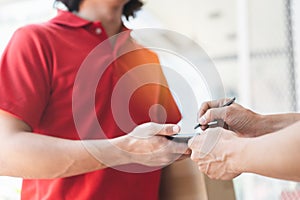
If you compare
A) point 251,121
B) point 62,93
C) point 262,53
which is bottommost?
point 262,53

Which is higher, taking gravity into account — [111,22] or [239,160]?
[111,22]

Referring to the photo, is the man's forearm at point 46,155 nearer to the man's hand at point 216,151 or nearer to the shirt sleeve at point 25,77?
the shirt sleeve at point 25,77

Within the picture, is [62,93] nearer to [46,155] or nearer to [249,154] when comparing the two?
[46,155]

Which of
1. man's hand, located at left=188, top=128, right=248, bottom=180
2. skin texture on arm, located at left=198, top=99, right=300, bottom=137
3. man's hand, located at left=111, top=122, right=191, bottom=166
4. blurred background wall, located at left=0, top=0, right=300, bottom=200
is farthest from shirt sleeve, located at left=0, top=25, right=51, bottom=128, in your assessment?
blurred background wall, located at left=0, top=0, right=300, bottom=200

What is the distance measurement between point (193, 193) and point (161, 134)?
0.97ft

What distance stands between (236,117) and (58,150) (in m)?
0.43

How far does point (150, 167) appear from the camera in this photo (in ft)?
3.17

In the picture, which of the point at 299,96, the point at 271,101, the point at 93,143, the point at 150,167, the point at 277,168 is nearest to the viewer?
the point at 277,168

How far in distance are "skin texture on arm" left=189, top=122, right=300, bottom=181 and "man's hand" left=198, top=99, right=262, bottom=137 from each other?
0.11 m

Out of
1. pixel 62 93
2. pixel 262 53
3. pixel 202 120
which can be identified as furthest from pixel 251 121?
pixel 262 53

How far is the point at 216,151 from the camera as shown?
838 millimetres

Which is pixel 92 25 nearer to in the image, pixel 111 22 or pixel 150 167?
pixel 111 22

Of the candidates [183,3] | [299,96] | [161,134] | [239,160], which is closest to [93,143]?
[161,134]

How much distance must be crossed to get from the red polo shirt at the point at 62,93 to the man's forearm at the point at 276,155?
0.30m
